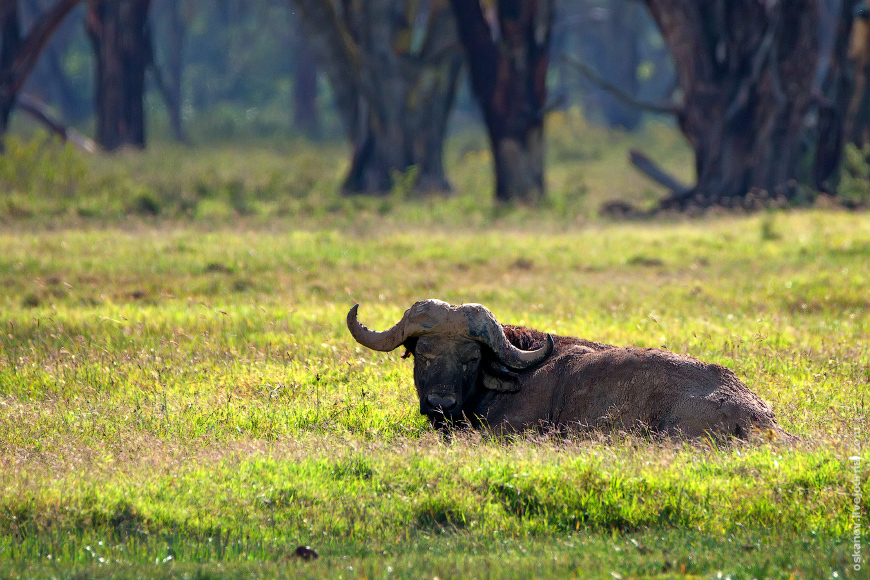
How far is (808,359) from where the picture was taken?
31.2ft

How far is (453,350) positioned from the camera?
7613 mm

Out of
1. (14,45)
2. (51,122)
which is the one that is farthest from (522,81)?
(51,122)

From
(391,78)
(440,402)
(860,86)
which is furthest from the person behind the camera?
(391,78)

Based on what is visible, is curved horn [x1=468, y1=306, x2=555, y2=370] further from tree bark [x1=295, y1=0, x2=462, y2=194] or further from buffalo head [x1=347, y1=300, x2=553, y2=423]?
tree bark [x1=295, y1=0, x2=462, y2=194]

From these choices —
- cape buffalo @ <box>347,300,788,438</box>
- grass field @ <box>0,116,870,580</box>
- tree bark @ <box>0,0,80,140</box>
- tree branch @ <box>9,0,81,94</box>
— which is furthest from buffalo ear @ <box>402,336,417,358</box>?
tree branch @ <box>9,0,81,94</box>

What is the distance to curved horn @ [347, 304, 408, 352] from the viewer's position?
771cm

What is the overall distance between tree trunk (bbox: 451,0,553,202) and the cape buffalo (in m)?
16.2

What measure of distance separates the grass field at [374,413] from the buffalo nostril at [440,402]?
0.23 meters

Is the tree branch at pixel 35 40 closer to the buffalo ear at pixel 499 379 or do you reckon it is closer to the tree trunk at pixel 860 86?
the tree trunk at pixel 860 86

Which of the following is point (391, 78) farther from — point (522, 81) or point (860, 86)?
point (860, 86)

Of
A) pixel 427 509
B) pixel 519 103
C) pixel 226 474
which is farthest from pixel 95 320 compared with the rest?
pixel 519 103

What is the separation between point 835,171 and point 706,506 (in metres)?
20.2

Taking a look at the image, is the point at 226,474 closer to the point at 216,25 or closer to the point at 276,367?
the point at 276,367

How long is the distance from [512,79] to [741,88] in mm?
4782
